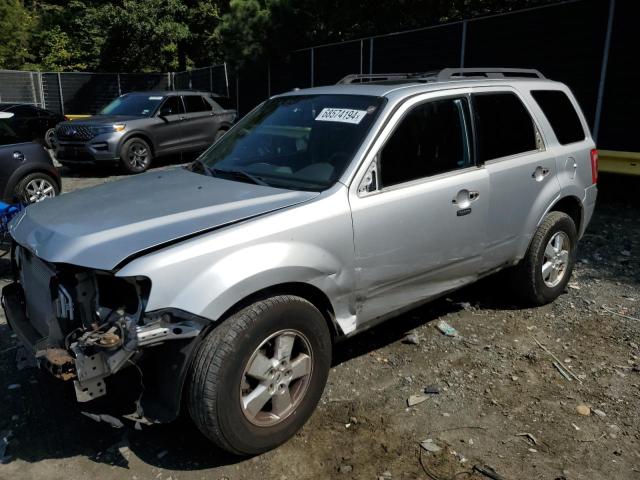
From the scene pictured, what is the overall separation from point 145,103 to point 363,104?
34.7 ft

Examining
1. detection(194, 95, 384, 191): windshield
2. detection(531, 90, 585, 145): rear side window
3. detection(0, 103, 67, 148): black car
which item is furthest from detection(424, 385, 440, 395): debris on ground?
detection(0, 103, 67, 148): black car

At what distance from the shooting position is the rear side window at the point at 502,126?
4.07 meters

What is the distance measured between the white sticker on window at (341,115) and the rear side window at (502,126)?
97 cm

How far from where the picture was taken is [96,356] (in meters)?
2.48

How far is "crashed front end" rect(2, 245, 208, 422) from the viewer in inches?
97.1

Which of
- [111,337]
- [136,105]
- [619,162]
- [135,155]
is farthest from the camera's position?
[136,105]

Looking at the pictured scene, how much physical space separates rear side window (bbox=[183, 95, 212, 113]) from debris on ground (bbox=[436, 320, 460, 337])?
10495 mm

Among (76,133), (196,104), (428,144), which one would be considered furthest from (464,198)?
(196,104)

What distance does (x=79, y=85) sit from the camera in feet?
90.2

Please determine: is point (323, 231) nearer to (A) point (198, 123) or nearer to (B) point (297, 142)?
(B) point (297, 142)

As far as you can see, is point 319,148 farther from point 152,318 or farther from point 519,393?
point 519,393

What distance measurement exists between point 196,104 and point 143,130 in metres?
1.92

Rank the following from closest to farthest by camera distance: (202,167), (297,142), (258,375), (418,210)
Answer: (258,375)
(418,210)
(297,142)
(202,167)

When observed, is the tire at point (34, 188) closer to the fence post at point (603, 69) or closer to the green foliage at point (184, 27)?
the fence post at point (603, 69)
